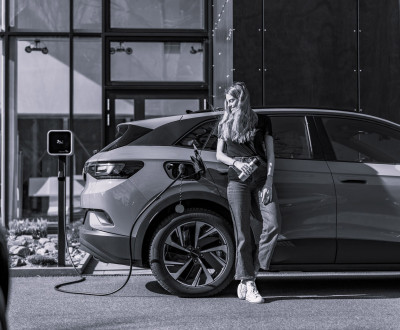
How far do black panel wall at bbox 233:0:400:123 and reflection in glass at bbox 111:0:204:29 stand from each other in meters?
2.43

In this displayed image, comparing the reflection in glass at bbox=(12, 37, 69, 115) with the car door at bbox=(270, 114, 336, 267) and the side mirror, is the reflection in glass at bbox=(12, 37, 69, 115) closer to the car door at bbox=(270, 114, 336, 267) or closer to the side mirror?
the side mirror

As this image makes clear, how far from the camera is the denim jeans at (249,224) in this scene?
6.54 metres

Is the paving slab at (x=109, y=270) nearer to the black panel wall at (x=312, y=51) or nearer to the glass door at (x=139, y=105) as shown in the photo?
the black panel wall at (x=312, y=51)

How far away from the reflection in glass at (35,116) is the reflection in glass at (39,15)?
0.21m

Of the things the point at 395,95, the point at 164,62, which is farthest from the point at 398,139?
the point at 164,62

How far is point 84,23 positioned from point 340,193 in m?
7.93

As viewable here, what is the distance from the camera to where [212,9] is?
1348cm

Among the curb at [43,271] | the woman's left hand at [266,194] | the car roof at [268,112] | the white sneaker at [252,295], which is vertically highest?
the car roof at [268,112]

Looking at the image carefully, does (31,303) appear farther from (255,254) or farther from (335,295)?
(335,295)

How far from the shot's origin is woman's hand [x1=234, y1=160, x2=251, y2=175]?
21.4 ft

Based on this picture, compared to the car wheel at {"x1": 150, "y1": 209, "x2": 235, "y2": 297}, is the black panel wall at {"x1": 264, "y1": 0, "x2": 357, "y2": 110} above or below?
above

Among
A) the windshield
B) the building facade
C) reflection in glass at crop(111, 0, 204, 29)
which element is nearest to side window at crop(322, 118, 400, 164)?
the windshield

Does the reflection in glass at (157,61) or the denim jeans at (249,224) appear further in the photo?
the reflection in glass at (157,61)

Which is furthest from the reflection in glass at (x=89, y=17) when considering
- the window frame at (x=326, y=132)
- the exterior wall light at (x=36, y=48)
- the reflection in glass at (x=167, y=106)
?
the window frame at (x=326, y=132)
